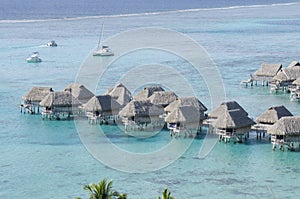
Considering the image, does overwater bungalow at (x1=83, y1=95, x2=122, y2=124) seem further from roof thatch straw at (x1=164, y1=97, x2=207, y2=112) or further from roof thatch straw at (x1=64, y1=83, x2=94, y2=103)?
roof thatch straw at (x1=164, y1=97, x2=207, y2=112)

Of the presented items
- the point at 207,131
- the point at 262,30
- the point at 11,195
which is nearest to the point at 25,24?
the point at 262,30

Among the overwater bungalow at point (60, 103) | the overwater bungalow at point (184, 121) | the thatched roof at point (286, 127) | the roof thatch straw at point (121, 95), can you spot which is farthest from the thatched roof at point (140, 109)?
the thatched roof at point (286, 127)

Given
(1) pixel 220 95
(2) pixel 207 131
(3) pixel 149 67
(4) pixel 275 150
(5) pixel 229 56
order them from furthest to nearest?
(5) pixel 229 56, (3) pixel 149 67, (1) pixel 220 95, (2) pixel 207 131, (4) pixel 275 150

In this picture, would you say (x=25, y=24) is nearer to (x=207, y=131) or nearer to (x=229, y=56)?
(x=229, y=56)

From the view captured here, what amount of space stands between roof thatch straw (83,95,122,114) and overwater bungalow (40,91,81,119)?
1.15 metres

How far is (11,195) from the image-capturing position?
2502 cm

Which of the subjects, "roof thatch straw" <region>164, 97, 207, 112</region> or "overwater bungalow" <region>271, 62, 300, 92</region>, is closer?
"roof thatch straw" <region>164, 97, 207, 112</region>

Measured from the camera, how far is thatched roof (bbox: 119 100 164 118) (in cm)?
3347

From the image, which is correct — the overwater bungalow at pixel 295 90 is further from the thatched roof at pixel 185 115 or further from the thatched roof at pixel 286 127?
the thatched roof at pixel 286 127

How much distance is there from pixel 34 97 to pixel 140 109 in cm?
725

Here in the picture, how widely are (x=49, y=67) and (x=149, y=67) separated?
8.11 metres

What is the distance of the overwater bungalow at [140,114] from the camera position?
110 feet

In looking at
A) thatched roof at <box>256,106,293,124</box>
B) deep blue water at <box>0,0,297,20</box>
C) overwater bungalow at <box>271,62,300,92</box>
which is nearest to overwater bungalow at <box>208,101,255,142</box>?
thatched roof at <box>256,106,293,124</box>

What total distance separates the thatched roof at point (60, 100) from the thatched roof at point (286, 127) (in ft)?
35.9
